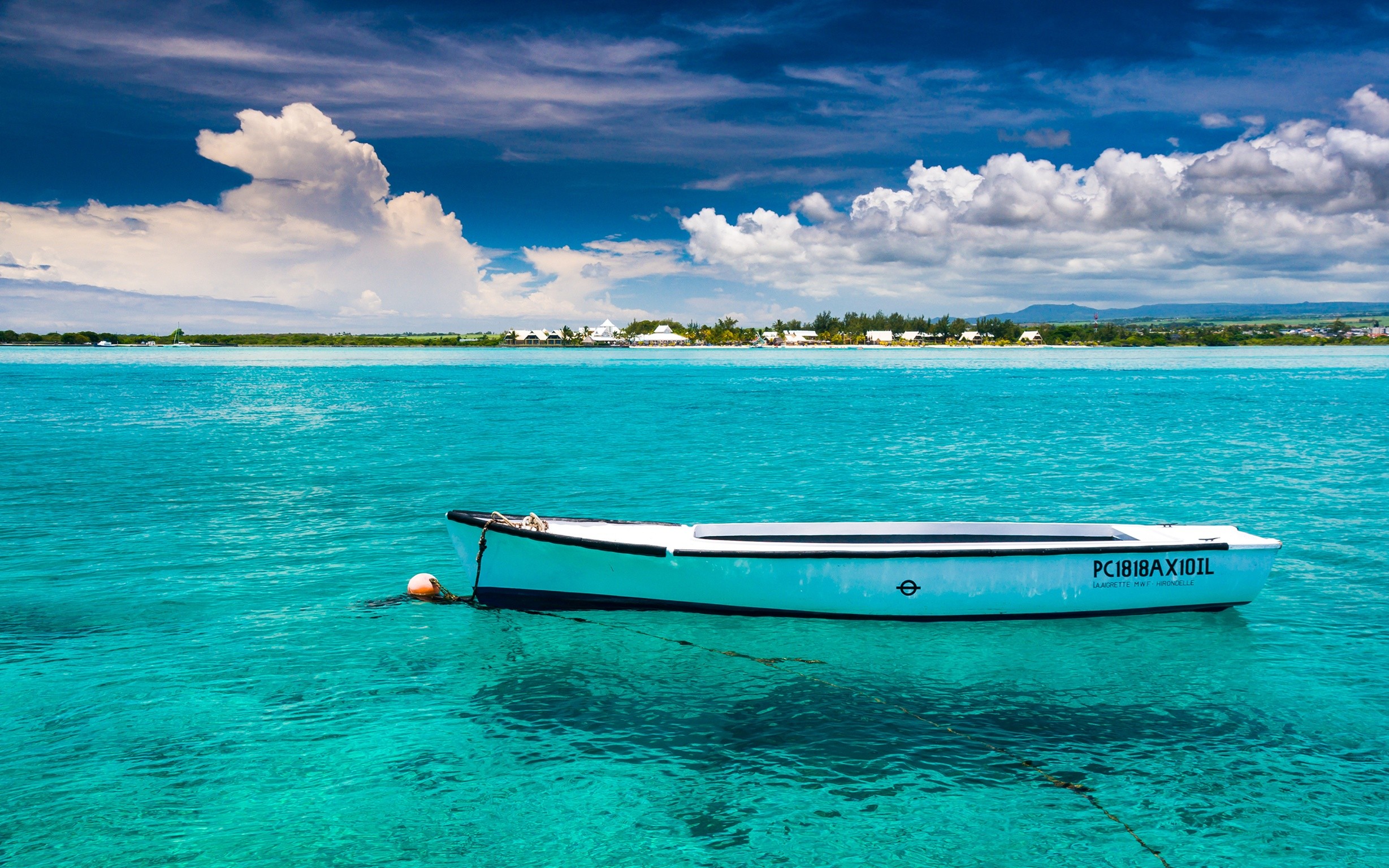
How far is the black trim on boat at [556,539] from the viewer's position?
14547 mm

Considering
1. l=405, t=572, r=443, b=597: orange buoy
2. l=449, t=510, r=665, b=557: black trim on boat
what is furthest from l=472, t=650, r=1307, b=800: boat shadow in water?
l=405, t=572, r=443, b=597: orange buoy

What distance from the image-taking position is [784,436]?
49.7 m

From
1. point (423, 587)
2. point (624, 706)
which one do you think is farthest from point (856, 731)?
point (423, 587)

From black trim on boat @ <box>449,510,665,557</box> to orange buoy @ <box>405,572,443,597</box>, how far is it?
2.74 meters

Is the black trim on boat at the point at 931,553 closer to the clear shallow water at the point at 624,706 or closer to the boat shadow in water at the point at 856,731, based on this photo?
the clear shallow water at the point at 624,706

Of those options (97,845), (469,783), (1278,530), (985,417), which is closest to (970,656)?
(469,783)

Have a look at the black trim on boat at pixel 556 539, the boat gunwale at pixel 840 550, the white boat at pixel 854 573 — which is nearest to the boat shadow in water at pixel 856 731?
the white boat at pixel 854 573

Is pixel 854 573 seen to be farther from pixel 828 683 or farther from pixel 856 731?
pixel 856 731

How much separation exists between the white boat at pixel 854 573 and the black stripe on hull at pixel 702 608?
0.03m

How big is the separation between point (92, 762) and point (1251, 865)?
1333 cm

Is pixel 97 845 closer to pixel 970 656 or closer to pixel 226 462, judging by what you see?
pixel 970 656

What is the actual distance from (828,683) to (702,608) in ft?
9.49

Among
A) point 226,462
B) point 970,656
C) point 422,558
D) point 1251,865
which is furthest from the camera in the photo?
point 226,462

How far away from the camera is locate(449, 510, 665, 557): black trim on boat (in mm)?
14547
